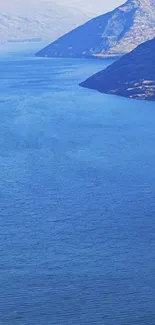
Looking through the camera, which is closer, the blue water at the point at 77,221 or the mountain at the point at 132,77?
the blue water at the point at 77,221

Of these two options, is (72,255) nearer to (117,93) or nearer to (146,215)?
(146,215)

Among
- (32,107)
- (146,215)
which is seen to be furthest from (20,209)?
(32,107)

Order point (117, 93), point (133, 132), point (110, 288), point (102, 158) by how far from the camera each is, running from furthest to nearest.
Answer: point (117, 93) → point (133, 132) → point (102, 158) → point (110, 288)

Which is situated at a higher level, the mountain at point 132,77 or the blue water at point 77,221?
the mountain at point 132,77

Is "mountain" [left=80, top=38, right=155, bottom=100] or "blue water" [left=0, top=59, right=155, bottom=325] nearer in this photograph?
"blue water" [left=0, top=59, right=155, bottom=325]
